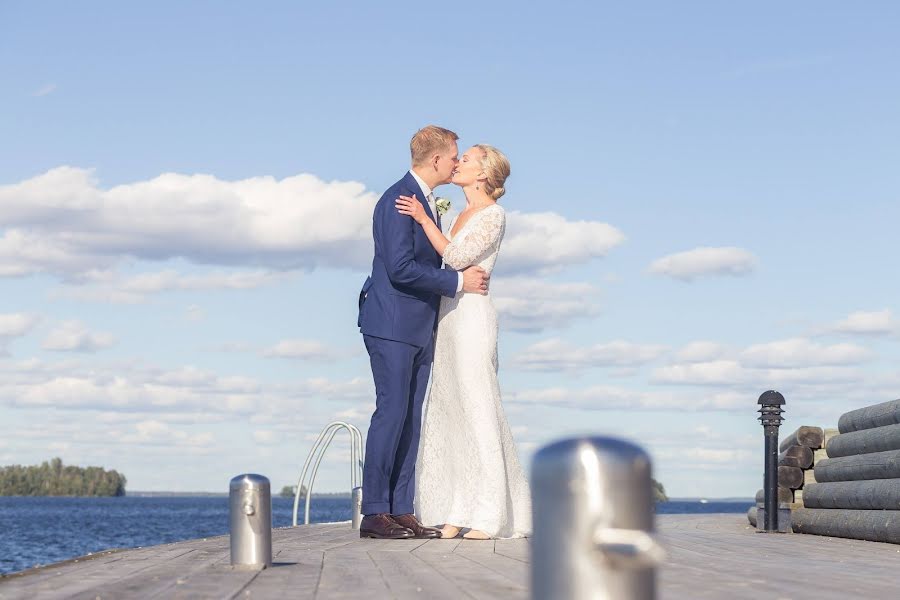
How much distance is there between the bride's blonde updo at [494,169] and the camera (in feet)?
25.6

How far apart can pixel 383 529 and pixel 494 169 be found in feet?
7.92

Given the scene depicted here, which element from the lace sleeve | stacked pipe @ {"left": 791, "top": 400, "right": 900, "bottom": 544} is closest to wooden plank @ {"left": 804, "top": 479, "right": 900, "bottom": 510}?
stacked pipe @ {"left": 791, "top": 400, "right": 900, "bottom": 544}

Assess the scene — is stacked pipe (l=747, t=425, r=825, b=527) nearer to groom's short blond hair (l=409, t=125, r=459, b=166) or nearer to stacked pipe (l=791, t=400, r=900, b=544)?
stacked pipe (l=791, t=400, r=900, b=544)

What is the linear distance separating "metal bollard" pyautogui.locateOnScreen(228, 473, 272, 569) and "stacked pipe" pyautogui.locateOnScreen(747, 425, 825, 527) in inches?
254

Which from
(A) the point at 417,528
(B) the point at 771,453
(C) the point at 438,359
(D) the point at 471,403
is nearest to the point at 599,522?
(A) the point at 417,528

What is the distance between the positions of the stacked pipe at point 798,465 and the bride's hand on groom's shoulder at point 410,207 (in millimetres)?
4929

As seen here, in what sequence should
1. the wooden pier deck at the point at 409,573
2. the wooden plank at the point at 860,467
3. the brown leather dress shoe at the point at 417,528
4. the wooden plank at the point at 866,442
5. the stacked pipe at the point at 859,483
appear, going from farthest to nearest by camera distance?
1. the wooden plank at the point at 866,442
2. the wooden plank at the point at 860,467
3. the stacked pipe at the point at 859,483
4. the brown leather dress shoe at the point at 417,528
5. the wooden pier deck at the point at 409,573

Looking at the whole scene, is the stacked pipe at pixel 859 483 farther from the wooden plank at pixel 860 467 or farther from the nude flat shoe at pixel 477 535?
the nude flat shoe at pixel 477 535

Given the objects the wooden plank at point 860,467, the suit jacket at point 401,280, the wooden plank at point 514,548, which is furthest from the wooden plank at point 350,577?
the wooden plank at point 860,467

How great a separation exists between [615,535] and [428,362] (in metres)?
5.56

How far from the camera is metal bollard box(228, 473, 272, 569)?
17.5 ft

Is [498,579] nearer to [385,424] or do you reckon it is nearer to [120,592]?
[120,592]

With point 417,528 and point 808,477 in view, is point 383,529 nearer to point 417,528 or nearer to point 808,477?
point 417,528

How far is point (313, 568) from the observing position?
5.36 meters
